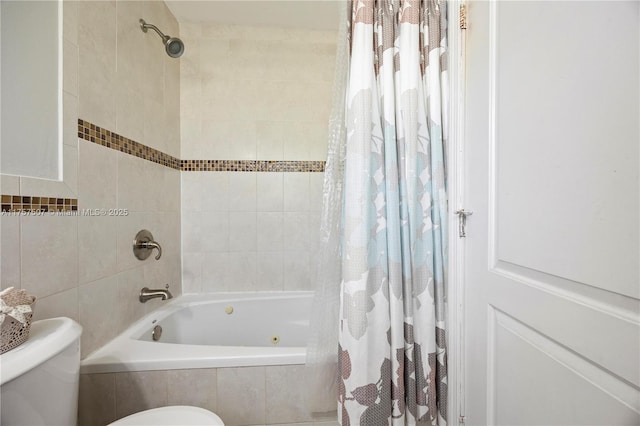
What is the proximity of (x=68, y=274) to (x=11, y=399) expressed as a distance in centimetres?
55

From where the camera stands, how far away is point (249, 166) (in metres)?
1.83

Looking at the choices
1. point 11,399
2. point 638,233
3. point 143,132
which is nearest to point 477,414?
point 638,233

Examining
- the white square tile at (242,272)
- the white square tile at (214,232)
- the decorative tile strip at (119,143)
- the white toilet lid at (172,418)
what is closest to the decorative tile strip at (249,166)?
the decorative tile strip at (119,143)

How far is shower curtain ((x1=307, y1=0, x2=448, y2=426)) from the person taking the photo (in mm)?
857

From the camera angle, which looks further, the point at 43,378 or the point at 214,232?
the point at 214,232

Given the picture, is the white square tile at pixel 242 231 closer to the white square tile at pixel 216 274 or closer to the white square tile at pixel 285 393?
the white square tile at pixel 216 274

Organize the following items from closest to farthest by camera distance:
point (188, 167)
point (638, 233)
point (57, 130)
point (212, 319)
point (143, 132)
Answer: point (638, 233) → point (57, 130) → point (143, 132) → point (212, 319) → point (188, 167)

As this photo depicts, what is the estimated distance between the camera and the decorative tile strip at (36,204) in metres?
0.73

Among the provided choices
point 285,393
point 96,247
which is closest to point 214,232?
point 96,247

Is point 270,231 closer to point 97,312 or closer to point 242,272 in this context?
point 242,272

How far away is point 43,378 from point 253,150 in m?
1.53

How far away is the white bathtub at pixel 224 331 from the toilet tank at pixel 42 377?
0.37m

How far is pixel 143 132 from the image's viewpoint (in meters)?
1.39

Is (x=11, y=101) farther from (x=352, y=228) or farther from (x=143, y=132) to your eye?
(x=352, y=228)
